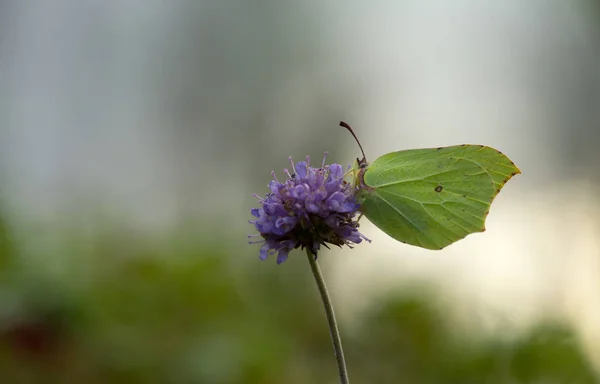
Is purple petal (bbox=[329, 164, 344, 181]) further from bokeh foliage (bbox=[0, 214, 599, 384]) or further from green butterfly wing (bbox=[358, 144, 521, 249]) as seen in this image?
bokeh foliage (bbox=[0, 214, 599, 384])

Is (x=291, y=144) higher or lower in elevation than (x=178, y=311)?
higher

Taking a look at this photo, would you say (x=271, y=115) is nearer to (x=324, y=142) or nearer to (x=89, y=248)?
(x=324, y=142)

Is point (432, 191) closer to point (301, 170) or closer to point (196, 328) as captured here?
point (301, 170)

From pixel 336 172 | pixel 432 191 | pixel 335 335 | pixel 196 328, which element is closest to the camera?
pixel 335 335

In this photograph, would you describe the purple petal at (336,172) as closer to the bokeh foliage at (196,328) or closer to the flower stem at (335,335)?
the flower stem at (335,335)

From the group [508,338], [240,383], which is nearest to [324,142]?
[508,338]

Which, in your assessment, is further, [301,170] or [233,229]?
[233,229]

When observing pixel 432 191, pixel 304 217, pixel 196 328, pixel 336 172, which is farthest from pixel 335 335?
pixel 196 328
